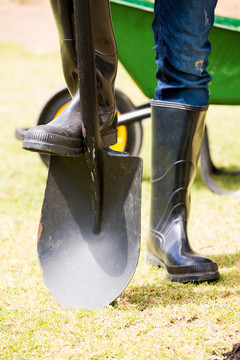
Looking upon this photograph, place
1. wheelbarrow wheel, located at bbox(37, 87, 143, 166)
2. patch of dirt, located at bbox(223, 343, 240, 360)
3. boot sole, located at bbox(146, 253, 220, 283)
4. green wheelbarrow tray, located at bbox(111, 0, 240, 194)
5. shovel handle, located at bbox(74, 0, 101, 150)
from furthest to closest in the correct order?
1. wheelbarrow wheel, located at bbox(37, 87, 143, 166)
2. green wheelbarrow tray, located at bbox(111, 0, 240, 194)
3. boot sole, located at bbox(146, 253, 220, 283)
4. shovel handle, located at bbox(74, 0, 101, 150)
5. patch of dirt, located at bbox(223, 343, 240, 360)

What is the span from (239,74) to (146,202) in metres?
0.73

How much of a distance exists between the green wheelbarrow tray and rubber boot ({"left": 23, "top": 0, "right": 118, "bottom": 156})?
3.48ft

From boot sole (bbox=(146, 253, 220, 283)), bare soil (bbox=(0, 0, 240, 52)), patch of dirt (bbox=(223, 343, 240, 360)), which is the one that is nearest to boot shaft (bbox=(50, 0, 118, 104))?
boot sole (bbox=(146, 253, 220, 283))

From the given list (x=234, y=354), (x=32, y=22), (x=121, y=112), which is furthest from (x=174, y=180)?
(x=32, y=22)

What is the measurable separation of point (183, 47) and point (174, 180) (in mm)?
376

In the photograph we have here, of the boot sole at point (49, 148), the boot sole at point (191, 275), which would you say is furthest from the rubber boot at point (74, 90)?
the boot sole at point (191, 275)

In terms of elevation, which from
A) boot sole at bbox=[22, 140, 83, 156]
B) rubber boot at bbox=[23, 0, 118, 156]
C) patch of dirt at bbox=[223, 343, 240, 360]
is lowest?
patch of dirt at bbox=[223, 343, 240, 360]

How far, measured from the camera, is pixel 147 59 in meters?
2.49

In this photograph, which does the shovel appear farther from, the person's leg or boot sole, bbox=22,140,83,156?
the person's leg

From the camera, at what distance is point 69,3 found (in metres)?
1.34

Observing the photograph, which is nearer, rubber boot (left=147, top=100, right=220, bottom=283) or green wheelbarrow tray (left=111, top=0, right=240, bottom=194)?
rubber boot (left=147, top=100, right=220, bottom=283)

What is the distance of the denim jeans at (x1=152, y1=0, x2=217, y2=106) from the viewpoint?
1379 millimetres

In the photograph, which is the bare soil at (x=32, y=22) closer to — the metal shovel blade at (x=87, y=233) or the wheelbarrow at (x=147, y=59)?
the wheelbarrow at (x=147, y=59)

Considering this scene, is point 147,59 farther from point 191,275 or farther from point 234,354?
point 234,354
